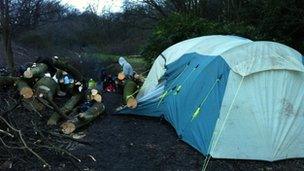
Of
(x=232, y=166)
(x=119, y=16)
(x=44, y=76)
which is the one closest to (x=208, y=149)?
(x=232, y=166)

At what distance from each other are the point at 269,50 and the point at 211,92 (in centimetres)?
115

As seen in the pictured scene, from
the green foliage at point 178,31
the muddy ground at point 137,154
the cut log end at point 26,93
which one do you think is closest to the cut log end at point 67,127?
the muddy ground at point 137,154

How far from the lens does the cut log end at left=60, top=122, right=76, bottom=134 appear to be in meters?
7.85

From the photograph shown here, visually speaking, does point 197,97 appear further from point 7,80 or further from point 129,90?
point 7,80

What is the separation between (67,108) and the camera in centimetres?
920

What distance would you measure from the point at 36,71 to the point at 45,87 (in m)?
0.76

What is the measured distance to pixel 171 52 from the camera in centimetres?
1034

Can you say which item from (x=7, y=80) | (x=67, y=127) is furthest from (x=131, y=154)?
(x=7, y=80)

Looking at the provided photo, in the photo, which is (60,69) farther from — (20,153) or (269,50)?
(269,50)

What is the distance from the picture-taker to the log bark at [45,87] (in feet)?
29.7

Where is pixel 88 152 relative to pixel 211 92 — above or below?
below

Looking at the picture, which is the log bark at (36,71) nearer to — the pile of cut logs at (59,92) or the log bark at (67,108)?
the pile of cut logs at (59,92)

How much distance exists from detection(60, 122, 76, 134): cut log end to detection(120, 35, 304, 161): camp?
175cm

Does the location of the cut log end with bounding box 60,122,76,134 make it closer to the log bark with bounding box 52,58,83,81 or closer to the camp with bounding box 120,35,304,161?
the camp with bounding box 120,35,304,161
